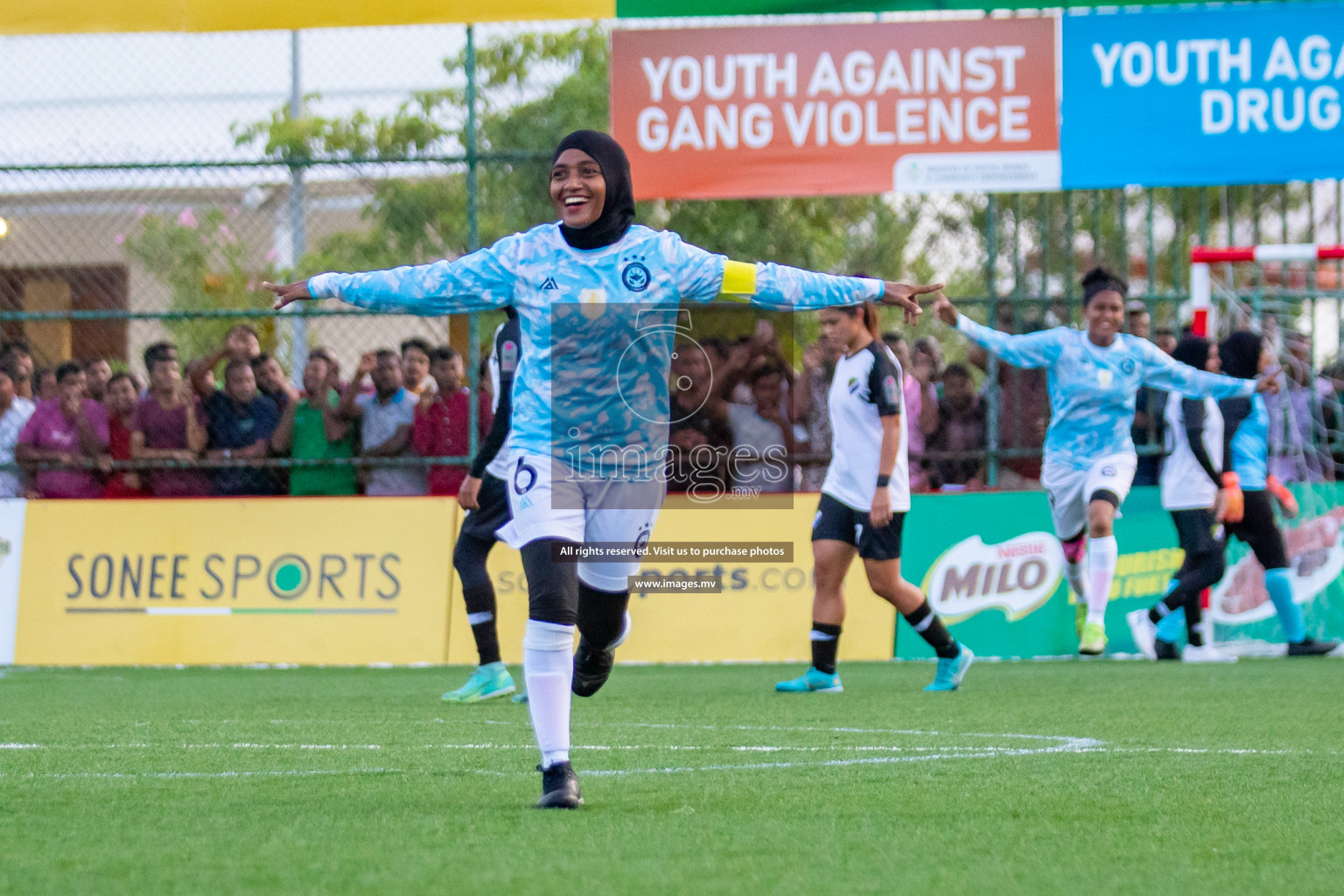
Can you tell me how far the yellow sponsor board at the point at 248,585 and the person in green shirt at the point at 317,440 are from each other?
23 centimetres

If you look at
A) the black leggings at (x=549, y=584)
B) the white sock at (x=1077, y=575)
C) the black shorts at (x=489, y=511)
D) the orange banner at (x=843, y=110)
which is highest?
the orange banner at (x=843, y=110)

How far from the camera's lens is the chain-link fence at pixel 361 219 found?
36.6ft

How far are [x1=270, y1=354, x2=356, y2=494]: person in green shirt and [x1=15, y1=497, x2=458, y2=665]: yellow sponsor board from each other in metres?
0.23

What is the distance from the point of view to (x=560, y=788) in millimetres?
4590

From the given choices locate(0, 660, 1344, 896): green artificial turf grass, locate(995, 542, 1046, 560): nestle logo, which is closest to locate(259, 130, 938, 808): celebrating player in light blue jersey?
locate(0, 660, 1344, 896): green artificial turf grass

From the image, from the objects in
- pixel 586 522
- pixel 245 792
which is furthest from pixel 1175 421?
pixel 245 792

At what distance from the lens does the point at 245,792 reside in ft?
16.1

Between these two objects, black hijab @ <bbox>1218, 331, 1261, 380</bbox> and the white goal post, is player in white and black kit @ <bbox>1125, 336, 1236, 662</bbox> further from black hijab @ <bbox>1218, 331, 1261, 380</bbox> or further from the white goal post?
the white goal post

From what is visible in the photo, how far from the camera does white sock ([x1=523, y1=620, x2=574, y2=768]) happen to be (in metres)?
4.70

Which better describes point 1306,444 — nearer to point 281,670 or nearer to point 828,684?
point 828,684

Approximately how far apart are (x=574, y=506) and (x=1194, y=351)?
685 centimetres

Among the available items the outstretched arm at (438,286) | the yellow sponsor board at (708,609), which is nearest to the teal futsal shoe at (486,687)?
the yellow sponsor board at (708,609)

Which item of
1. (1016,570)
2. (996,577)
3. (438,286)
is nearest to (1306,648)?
(1016,570)

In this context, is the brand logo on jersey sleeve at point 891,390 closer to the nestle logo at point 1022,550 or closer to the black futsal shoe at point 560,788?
the nestle logo at point 1022,550
